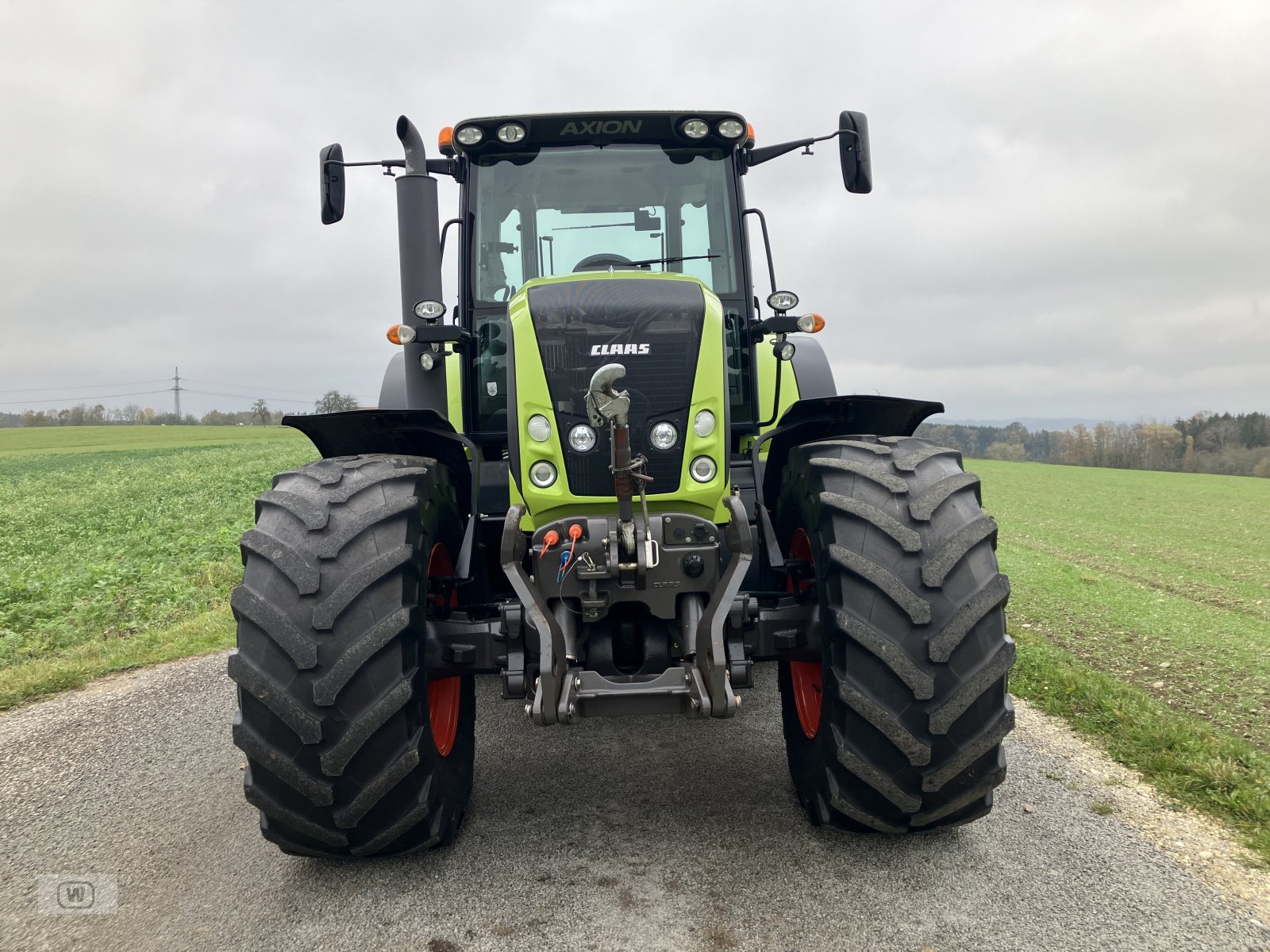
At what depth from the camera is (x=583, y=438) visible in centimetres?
310

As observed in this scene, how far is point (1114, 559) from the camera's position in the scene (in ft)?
44.7

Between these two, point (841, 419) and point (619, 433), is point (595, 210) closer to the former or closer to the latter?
point (841, 419)

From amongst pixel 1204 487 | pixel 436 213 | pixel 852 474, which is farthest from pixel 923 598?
pixel 1204 487

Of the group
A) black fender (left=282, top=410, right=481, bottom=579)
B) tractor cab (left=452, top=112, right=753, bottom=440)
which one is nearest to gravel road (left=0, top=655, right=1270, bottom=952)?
black fender (left=282, top=410, right=481, bottom=579)

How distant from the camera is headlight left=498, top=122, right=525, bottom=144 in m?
3.95

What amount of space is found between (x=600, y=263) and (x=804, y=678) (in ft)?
6.88

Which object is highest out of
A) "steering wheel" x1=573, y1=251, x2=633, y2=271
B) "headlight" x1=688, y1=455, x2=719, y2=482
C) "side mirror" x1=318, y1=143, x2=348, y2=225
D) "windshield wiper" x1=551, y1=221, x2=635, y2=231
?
"side mirror" x1=318, y1=143, x2=348, y2=225

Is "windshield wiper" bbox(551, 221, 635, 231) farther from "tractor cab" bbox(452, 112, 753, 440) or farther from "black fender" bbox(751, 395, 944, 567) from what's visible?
"black fender" bbox(751, 395, 944, 567)

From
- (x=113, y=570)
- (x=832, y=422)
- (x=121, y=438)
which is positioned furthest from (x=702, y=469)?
(x=121, y=438)

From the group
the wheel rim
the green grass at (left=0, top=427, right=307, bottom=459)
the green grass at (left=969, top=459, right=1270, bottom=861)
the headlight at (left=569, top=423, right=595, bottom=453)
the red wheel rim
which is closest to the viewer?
the headlight at (left=569, top=423, right=595, bottom=453)

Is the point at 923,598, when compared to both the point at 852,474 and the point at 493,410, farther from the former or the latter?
the point at 493,410

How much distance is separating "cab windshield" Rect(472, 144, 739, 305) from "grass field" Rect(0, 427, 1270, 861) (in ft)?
9.85

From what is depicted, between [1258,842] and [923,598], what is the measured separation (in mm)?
1590

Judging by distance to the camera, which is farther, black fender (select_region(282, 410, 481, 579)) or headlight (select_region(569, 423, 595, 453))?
black fender (select_region(282, 410, 481, 579))
